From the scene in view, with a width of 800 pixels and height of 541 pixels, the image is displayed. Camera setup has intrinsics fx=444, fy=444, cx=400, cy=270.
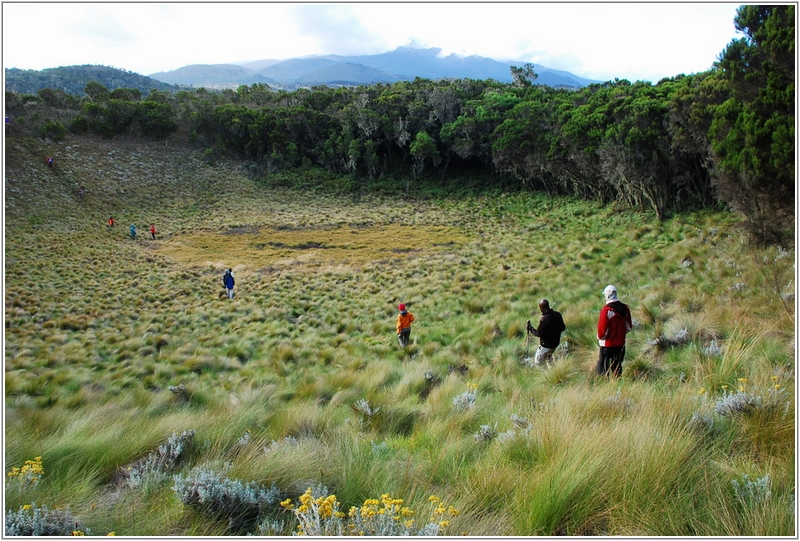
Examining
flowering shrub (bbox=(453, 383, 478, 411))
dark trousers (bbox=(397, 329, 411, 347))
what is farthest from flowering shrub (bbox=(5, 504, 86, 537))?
dark trousers (bbox=(397, 329, 411, 347))

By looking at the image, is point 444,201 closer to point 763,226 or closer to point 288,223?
point 288,223

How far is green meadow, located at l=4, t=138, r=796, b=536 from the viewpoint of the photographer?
2621 mm

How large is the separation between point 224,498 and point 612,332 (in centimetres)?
472

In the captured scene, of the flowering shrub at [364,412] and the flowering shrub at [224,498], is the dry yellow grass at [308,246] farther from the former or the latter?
the flowering shrub at [224,498]

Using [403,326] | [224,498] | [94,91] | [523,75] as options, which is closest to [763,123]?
[403,326]

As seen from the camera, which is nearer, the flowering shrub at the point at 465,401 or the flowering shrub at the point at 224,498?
the flowering shrub at the point at 224,498

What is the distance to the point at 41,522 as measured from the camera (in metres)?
2.52

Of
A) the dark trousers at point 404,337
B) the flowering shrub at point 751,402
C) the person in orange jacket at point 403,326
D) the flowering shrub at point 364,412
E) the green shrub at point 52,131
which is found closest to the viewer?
the flowering shrub at point 751,402

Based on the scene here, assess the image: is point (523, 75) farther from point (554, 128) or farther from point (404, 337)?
point (404, 337)

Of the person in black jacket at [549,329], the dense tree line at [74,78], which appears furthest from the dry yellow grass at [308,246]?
the dense tree line at [74,78]

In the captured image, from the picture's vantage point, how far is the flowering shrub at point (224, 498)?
2.65m

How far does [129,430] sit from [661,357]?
20.2 feet

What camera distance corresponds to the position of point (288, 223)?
3516cm

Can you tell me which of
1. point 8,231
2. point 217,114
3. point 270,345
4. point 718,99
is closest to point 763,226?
point 718,99
